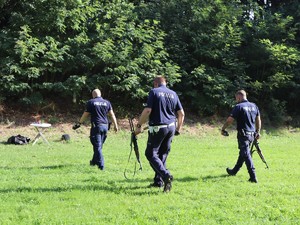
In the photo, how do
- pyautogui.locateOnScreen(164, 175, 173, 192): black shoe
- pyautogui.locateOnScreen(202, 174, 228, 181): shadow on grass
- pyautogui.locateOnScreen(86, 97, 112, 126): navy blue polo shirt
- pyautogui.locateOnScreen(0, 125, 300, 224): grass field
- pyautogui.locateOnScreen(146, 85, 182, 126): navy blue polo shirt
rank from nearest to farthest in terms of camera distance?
pyautogui.locateOnScreen(0, 125, 300, 224): grass field, pyautogui.locateOnScreen(164, 175, 173, 192): black shoe, pyautogui.locateOnScreen(146, 85, 182, 126): navy blue polo shirt, pyautogui.locateOnScreen(202, 174, 228, 181): shadow on grass, pyautogui.locateOnScreen(86, 97, 112, 126): navy blue polo shirt

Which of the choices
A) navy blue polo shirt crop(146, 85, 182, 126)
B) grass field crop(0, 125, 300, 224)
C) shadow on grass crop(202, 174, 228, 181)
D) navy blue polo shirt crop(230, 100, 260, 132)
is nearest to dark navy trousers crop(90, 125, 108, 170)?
grass field crop(0, 125, 300, 224)

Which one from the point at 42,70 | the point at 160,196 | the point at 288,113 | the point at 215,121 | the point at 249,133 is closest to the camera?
the point at 160,196

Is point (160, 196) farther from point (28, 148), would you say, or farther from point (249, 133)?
point (28, 148)

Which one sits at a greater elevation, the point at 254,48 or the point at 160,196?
the point at 254,48

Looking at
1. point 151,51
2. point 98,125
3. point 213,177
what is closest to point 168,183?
point 213,177

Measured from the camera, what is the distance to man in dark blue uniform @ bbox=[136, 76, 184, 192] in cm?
655

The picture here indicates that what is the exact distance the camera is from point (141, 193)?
644 centimetres

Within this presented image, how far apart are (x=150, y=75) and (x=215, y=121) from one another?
4894mm

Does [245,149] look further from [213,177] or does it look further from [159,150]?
[159,150]

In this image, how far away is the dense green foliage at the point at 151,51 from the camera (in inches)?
701

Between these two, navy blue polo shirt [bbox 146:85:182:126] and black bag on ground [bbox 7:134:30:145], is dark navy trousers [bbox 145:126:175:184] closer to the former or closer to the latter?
navy blue polo shirt [bbox 146:85:182:126]

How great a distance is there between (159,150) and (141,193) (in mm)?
944

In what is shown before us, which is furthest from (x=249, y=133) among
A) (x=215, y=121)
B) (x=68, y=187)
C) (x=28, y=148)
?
(x=215, y=121)

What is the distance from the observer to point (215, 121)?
21.3m
